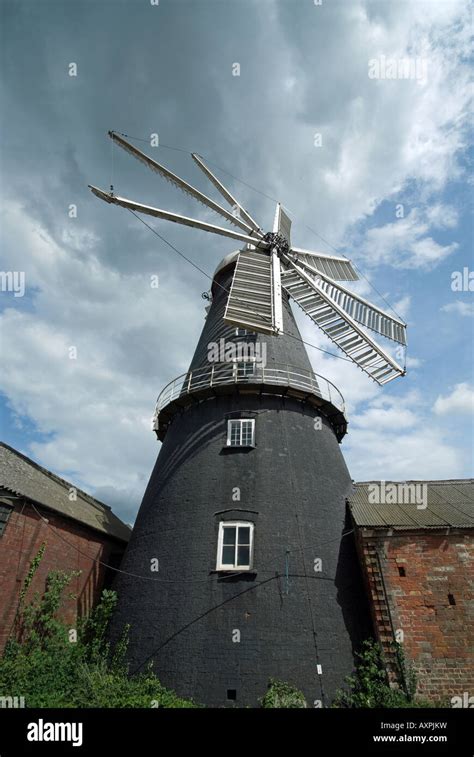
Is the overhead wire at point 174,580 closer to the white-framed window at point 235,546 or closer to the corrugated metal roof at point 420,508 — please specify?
the white-framed window at point 235,546

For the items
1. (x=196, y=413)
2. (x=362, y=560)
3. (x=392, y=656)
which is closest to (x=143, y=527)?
(x=196, y=413)

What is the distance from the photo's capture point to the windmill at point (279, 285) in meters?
15.8

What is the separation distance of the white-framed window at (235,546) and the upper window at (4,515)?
6.37 metres

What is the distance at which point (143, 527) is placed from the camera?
14281mm

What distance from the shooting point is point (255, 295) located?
54.1 ft

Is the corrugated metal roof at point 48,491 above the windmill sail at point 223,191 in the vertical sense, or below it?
below

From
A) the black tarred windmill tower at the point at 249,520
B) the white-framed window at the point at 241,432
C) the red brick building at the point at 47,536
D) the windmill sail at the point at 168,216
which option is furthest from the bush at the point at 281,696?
the windmill sail at the point at 168,216

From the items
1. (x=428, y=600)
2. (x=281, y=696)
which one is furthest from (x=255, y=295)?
(x=281, y=696)

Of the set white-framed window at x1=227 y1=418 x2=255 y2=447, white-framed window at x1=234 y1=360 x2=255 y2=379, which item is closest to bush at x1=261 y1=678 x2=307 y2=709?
white-framed window at x1=227 y1=418 x2=255 y2=447

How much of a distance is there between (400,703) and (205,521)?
21.3 feet

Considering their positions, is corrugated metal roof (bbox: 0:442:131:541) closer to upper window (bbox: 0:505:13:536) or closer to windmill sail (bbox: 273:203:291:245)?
upper window (bbox: 0:505:13:536)

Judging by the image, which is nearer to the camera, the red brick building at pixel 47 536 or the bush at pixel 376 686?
the bush at pixel 376 686

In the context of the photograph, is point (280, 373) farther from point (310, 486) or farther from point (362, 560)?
point (362, 560)

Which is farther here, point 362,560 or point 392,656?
point 362,560
